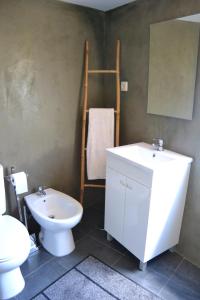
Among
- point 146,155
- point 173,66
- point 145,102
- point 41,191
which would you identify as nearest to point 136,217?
point 146,155

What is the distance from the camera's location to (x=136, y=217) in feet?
5.84

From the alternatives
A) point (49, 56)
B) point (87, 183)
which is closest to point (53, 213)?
point (87, 183)

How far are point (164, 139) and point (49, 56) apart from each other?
48.7 inches

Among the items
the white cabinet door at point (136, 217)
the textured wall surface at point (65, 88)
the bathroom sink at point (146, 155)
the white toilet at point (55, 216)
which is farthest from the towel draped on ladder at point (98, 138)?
the white cabinet door at point (136, 217)

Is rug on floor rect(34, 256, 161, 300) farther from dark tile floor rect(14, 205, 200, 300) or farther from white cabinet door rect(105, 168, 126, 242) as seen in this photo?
white cabinet door rect(105, 168, 126, 242)

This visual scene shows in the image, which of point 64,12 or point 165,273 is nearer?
point 165,273

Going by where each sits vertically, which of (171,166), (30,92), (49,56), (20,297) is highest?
(49,56)

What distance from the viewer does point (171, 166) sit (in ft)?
5.50

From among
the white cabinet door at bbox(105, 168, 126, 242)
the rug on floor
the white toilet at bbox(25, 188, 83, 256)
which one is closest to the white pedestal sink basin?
the white cabinet door at bbox(105, 168, 126, 242)

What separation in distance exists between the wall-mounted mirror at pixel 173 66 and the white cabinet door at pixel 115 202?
67cm

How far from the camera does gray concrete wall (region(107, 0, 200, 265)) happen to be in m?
1.78

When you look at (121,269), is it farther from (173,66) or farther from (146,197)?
(173,66)

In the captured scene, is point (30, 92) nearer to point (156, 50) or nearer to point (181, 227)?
point (156, 50)

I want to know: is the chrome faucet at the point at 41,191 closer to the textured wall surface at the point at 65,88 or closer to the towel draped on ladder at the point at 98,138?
the textured wall surface at the point at 65,88
